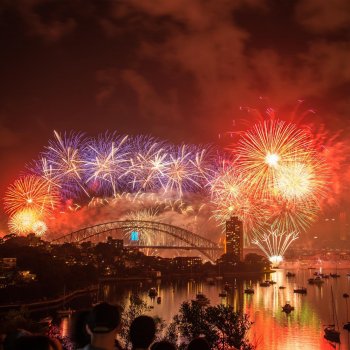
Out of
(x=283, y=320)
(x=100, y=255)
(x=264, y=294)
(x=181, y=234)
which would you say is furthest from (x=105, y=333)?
(x=181, y=234)

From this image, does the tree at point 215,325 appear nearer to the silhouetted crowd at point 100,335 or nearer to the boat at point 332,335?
the boat at point 332,335

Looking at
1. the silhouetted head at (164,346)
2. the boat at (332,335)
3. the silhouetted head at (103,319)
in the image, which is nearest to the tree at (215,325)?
the boat at (332,335)

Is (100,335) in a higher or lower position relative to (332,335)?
lower

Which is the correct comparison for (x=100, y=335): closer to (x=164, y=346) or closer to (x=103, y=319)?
(x=103, y=319)

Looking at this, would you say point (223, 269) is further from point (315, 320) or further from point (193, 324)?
point (193, 324)

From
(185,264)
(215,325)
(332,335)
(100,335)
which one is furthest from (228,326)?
(185,264)

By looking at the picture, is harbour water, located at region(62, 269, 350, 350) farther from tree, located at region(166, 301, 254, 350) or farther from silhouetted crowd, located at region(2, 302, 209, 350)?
silhouetted crowd, located at region(2, 302, 209, 350)

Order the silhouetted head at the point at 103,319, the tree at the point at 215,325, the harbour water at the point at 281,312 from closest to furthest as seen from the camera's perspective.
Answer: the silhouetted head at the point at 103,319
the tree at the point at 215,325
the harbour water at the point at 281,312

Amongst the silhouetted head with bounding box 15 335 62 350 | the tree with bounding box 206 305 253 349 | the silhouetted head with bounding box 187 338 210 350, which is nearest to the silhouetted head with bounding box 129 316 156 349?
the silhouetted head with bounding box 187 338 210 350
